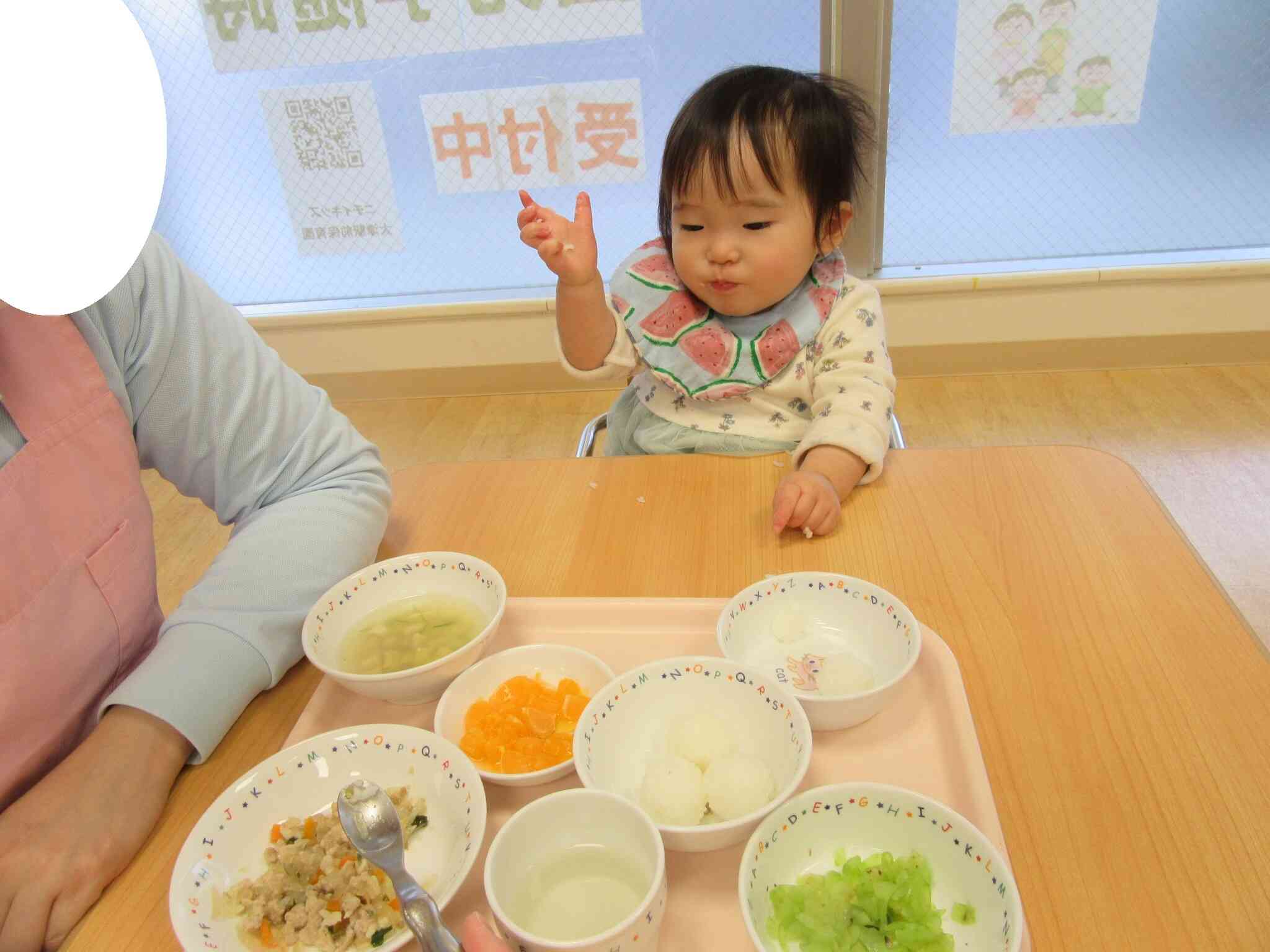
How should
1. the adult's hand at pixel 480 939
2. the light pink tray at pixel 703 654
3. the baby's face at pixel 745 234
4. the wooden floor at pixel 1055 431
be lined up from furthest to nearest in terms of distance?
the wooden floor at pixel 1055 431 → the baby's face at pixel 745 234 → the light pink tray at pixel 703 654 → the adult's hand at pixel 480 939

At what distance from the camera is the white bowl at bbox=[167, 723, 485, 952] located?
1.94 feet

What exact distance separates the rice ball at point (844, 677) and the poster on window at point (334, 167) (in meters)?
2.44

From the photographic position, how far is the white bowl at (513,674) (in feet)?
2.47

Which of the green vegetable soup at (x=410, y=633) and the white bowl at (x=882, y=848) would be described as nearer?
the white bowl at (x=882, y=848)

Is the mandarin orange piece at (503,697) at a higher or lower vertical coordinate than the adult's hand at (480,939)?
lower

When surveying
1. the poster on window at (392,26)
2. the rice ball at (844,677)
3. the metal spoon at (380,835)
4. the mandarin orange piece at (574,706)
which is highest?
the poster on window at (392,26)

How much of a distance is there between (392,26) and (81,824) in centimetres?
244

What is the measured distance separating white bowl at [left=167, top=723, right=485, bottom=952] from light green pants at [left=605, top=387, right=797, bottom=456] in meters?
0.67

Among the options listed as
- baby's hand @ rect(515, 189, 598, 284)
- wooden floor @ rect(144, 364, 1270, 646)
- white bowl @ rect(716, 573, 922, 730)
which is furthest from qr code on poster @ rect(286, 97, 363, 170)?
white bowl @ rect(716, 573, 922, 730)

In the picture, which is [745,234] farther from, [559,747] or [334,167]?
[334,167]

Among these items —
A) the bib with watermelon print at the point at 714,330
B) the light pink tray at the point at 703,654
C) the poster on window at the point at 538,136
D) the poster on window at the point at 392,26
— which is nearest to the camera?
the light pink tray at the point at 703,654

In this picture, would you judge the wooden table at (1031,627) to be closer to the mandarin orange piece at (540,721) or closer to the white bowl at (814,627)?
the white bowl at (814,627)

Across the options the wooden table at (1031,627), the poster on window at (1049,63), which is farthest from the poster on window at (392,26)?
the wooden table at (1031,627)

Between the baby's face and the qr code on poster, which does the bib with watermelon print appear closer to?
the baby's face
